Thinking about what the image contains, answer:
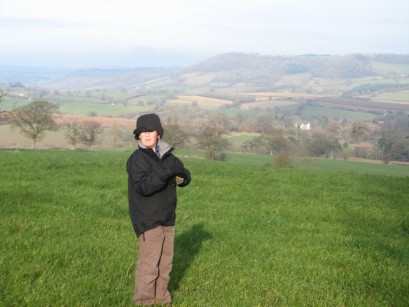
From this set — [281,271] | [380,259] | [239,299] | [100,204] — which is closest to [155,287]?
[239,299]

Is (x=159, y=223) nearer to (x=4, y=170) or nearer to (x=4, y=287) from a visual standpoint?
(x=4, y=287)

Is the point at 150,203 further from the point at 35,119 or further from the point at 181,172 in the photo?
the point at 35,119

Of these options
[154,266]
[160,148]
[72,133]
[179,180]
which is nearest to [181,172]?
[179,180]

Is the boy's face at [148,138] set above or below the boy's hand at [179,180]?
above

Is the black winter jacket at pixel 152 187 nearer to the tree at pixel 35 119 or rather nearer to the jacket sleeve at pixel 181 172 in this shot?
the jacket sleeve at pixel 181 172

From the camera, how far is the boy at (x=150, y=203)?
17.6 ft

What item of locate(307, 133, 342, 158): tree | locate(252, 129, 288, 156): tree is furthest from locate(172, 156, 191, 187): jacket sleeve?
locate(307, 133, 342, 158): tree

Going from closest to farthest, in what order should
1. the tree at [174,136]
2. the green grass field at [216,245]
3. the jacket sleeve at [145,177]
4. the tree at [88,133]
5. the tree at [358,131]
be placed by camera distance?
1. the jacket sleeve at [145,177]
2. the green grass field at [216,245]
3. the tree at [174,136]
4. the tree at [88,133]
5. the tree at [358,131]

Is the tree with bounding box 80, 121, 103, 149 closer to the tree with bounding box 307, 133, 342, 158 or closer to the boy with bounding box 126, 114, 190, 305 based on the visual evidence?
the tree with bounding box 307, 133, 342, 158

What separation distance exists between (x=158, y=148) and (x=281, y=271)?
11.2 ft

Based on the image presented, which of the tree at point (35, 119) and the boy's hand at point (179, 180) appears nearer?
the boy's hand at point (179, 180)

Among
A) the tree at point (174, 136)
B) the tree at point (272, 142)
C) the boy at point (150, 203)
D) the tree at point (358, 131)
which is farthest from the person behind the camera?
the tree at point (358, 131)

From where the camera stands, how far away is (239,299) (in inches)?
243

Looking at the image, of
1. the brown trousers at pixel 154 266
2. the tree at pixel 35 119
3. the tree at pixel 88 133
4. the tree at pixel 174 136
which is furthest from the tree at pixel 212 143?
the brown trousers at pixel 154 266
